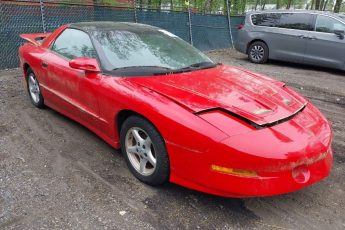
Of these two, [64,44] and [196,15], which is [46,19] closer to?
[64,44]

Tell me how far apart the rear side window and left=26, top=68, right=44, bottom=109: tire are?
25.4 ft

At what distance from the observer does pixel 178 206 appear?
3.17m

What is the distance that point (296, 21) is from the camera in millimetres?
10578

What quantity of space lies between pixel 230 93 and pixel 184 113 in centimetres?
67

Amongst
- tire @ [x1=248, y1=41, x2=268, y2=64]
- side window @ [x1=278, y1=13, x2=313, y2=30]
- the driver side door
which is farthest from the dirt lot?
tire @ [x1=248, y1=41, x2=268, y2=64]

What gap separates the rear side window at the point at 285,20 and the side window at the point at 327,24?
0.22m

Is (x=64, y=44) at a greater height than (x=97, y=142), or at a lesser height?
greater

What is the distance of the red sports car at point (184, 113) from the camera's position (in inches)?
111

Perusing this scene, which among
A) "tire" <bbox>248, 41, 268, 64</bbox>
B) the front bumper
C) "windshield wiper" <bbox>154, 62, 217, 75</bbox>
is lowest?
"tire" <bbox>248, 41, 268, 64</bbox>

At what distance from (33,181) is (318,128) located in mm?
2696

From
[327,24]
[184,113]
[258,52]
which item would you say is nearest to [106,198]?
[184,113]

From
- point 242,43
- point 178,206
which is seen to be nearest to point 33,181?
point 178,206

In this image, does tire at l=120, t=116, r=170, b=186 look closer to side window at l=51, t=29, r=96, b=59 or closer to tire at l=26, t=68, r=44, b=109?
side window at l=51, t=29, r=96, b=59

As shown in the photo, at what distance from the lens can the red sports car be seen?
9.27 ft
